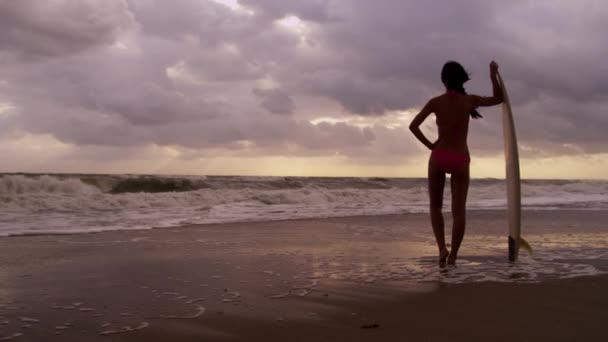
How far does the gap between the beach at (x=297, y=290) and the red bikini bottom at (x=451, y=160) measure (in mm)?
789

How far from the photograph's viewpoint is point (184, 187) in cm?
2559

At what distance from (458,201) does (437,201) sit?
168mm

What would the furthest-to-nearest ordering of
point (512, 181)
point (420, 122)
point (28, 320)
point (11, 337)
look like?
point (512, 181) → point (420, 122) → point (28, 320) → point (11, 337)

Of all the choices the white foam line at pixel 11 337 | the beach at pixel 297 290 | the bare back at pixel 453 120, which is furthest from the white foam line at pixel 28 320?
the bare back at pixel 453 120

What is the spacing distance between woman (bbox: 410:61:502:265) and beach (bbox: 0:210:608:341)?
19.4 inches

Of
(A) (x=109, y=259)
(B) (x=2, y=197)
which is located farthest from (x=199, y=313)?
(B) (x=2, y=197)

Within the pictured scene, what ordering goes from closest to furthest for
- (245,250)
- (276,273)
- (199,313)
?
(199,313) → (276,273) → (245,250)

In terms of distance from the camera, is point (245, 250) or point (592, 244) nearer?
point (245, 250)

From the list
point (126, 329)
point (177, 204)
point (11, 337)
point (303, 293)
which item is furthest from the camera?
point (177, 204)

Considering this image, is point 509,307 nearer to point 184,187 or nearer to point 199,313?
point 199,313

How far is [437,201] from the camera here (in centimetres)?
454

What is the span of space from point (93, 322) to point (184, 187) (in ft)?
76.3

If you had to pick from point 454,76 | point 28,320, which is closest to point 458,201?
point 454,76

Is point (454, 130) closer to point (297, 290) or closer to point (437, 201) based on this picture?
point (437, 201)
